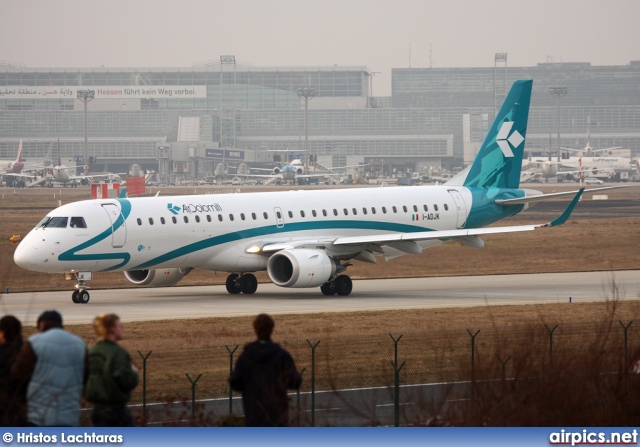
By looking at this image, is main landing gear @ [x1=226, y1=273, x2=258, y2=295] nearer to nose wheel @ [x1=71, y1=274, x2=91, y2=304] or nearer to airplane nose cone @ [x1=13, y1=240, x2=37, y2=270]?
nose wheel @ [x1=71, y1=274, x2=91, y2=304]

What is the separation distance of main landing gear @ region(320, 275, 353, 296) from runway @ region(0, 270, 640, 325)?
1.21ft

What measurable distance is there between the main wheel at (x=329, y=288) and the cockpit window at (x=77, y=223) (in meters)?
9.69

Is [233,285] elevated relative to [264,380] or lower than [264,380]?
lower

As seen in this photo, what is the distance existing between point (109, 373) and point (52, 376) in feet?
2.39

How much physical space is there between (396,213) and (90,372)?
35418 mm

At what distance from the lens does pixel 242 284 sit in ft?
155

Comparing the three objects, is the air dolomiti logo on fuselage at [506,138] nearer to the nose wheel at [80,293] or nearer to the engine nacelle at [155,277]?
the engine nacelle at [155,277]

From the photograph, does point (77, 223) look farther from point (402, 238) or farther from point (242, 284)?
point (402, 238)

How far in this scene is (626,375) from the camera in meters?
19.3

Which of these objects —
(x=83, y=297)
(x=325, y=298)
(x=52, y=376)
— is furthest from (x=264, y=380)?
(x=325, y=298)

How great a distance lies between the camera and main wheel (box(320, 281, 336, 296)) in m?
46.5

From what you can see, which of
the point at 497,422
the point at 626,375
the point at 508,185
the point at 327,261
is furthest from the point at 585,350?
the point at 508,185

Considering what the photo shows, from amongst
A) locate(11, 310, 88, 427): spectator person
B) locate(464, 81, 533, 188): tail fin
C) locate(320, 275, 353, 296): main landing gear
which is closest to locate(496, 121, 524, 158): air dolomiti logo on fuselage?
locate(464, 81, 533, 188): tail fin

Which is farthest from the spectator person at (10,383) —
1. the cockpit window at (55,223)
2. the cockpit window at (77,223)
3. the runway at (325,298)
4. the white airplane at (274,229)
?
the cockpit window at (55,223)
